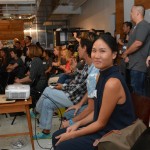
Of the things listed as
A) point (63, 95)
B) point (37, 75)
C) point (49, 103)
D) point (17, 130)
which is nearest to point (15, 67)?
point (37, 75)

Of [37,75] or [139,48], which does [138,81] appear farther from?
[37,75]

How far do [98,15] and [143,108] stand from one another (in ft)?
23.8

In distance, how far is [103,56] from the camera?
1.79m

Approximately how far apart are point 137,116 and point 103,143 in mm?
492

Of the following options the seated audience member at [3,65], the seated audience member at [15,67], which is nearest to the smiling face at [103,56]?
the seated audience member at [3,65]

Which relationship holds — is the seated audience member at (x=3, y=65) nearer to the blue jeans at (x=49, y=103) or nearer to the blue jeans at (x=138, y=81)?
the blue jeans at (x=49, y=103)

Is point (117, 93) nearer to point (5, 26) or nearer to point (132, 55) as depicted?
point (132, 55)

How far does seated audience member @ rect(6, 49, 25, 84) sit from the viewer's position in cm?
496

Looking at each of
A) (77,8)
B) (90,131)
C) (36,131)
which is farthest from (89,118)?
(77,8)

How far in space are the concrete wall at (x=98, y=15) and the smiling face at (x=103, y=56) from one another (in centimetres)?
552

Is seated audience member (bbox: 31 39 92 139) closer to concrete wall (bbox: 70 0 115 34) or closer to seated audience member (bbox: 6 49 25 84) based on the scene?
seated audience member (bbox: 6 49 25 84)

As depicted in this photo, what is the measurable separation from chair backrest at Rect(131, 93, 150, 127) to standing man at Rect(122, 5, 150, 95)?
4.97 ft

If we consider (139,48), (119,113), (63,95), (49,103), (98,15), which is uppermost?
(98,15)

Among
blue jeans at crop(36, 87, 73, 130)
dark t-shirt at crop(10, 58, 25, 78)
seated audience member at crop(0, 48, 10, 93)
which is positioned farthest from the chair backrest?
dark t-shirt at crop(10, 58, 25, 78)
